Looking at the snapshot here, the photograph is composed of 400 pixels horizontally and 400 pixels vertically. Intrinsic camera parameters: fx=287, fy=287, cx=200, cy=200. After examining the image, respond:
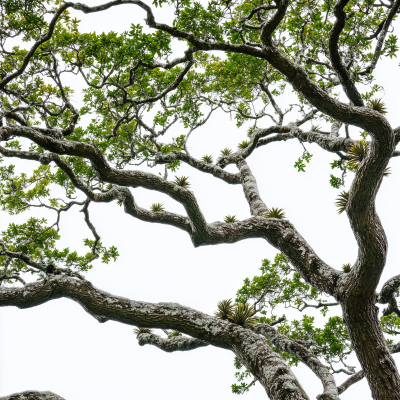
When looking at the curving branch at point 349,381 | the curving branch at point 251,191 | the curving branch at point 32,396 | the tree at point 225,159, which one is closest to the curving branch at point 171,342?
the tree at point 225,159

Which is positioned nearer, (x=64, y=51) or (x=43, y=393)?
(x=43, y=393)

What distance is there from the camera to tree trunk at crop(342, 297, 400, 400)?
3.45 meters

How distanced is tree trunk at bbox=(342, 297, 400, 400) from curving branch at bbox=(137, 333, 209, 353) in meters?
2.12

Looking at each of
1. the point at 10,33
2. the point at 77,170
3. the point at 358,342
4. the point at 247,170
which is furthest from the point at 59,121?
the point at 358,342

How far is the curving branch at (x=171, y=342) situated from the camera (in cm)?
466

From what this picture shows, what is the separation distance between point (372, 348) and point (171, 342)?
10.2 feet

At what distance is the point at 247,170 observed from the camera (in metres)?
7.99

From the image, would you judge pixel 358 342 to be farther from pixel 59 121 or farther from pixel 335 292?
pixel 59 121

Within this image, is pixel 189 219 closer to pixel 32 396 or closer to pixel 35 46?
pixel 32 396

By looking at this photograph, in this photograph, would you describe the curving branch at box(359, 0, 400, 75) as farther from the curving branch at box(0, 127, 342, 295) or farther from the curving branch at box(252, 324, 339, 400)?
the curving branch at box(252, 324, 339, 400)

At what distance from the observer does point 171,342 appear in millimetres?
5086

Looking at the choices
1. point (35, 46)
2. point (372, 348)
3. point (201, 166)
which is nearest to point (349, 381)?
point (372, 348)

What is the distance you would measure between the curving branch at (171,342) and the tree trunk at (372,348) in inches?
83.3

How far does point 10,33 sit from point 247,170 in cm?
639
